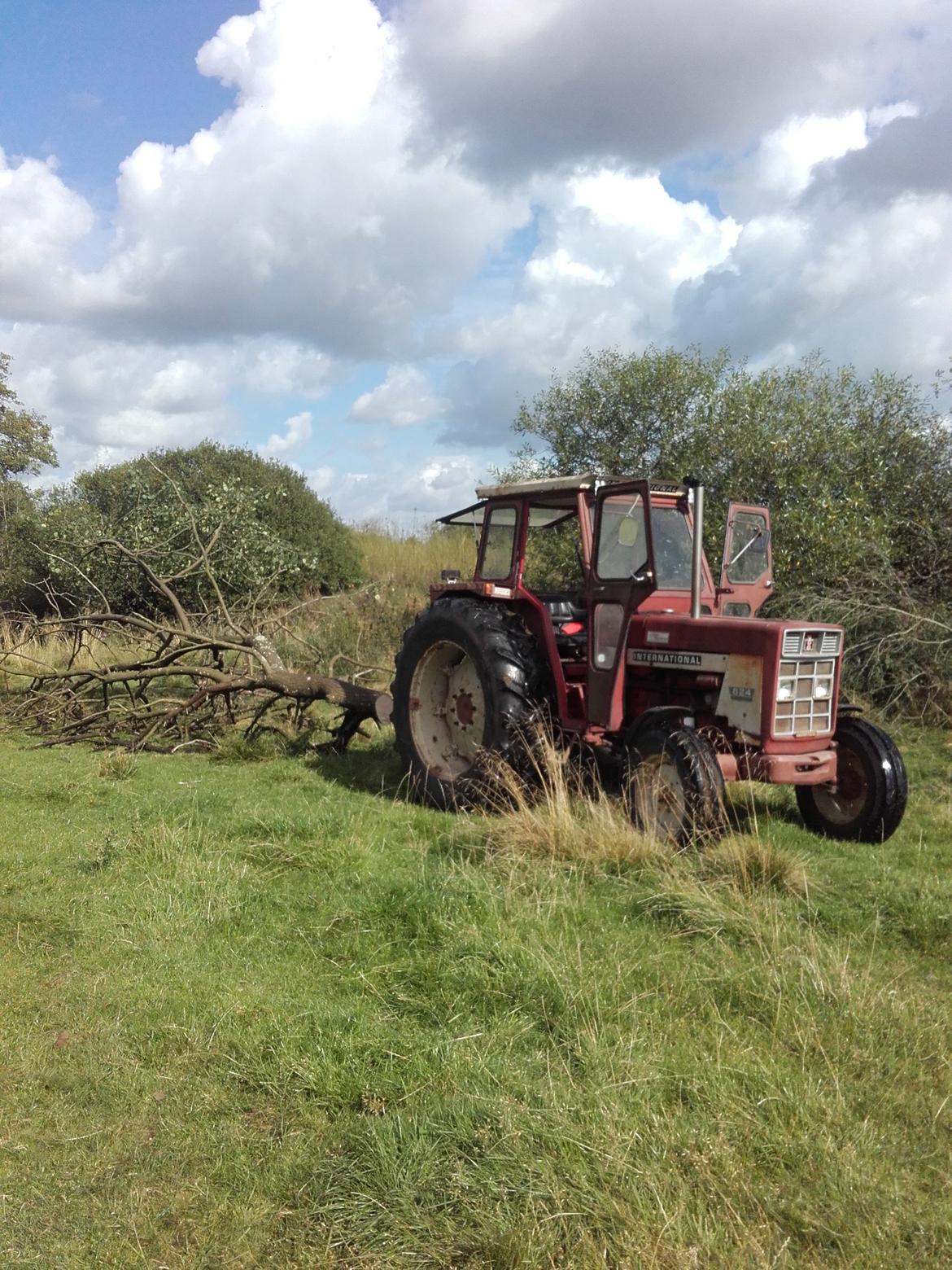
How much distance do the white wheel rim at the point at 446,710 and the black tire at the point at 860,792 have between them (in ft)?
7.81

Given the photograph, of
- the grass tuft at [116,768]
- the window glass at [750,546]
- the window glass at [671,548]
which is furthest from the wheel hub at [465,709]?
the grass tuft at [116,768]

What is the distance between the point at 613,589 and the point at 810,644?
1278mm

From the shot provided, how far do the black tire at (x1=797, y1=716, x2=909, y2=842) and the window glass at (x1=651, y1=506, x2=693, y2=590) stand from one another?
4.66 ft

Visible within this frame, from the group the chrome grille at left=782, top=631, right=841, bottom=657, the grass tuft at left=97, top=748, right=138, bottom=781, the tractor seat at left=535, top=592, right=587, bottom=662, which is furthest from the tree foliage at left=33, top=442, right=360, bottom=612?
the chrome grille at left=782, top=631, right=841, bottom=657

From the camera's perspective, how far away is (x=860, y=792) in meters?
6.41

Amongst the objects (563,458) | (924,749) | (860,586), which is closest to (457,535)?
(563,458)

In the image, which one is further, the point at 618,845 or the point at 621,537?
the point at 621,537

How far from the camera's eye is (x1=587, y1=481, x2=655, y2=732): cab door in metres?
6.57

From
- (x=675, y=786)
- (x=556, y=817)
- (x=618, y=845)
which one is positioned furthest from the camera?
(x=675, y=786)

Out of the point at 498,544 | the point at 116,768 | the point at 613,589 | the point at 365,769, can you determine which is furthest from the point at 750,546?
the point at 116,768

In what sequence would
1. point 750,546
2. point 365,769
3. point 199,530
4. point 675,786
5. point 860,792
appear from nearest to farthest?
1. point 675,786
2. point 860,792
3. point 750,546
4. point 365,769
5. point 199,530

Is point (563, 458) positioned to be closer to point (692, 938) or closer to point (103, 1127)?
point (692, 938)

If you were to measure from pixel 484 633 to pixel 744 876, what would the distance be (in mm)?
2719

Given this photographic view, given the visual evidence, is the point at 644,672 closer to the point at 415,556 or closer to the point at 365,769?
the point at 365,769
